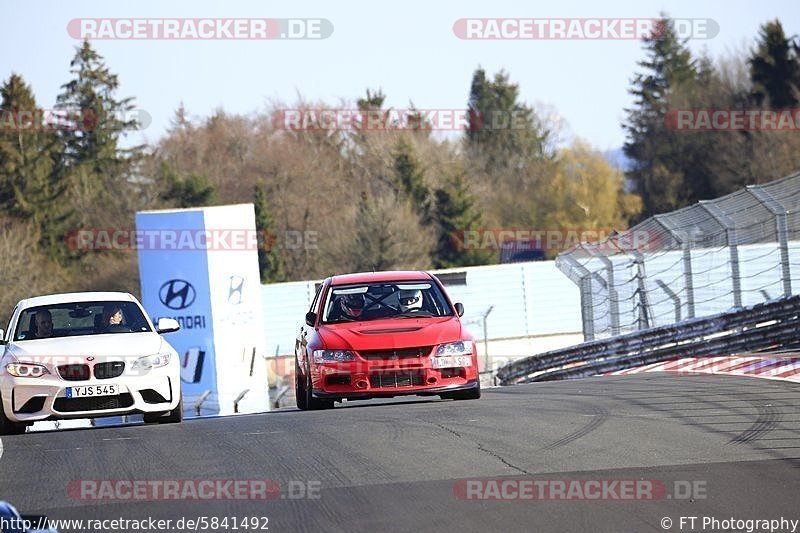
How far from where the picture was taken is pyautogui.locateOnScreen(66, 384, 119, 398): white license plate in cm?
1230

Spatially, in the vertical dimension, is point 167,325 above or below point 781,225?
below

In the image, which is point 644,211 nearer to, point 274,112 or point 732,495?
point 274,112

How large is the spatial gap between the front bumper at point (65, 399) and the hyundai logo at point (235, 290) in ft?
53.1

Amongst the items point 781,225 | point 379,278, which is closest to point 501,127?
point 781,225

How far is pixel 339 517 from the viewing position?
716cm

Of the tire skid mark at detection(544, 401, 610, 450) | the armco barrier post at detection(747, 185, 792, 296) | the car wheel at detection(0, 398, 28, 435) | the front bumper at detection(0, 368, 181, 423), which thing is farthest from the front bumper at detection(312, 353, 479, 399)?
the armco barrier post at detection(747, 185, 792, 296)

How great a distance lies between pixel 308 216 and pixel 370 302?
202ft

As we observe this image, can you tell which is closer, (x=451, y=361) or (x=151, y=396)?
(x=151, y=396)

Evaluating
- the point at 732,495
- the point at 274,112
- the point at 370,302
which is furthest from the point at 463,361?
the point at 274,112

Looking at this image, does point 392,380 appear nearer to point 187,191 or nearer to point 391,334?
point 391,334

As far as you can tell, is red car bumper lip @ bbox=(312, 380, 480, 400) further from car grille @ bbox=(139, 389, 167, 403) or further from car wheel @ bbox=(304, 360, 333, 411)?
car grille @ bbox=(139, 389, 167, 403)

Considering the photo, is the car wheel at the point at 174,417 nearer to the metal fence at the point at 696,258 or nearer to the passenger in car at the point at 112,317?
the passenger in car at the point at 112,317

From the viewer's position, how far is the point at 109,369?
12.5 meters

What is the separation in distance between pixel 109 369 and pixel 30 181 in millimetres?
60653
